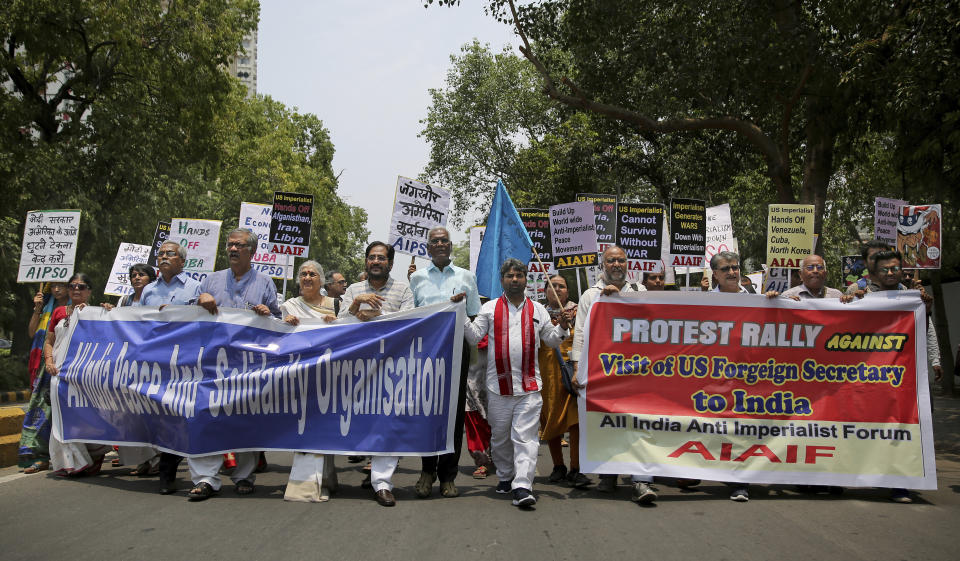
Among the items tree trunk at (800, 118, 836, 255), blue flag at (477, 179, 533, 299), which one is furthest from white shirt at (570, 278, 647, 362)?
tree trunk at (800, 118, 836, 255)

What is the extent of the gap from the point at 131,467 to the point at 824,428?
6213 millimetres

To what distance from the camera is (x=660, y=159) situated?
23781 mm

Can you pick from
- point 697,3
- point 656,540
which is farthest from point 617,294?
point 697,3

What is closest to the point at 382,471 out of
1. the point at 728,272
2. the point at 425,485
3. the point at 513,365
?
the point at 425,485

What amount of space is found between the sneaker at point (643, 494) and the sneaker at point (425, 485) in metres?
1.57

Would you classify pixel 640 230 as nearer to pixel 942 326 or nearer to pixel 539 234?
pixel 539 234

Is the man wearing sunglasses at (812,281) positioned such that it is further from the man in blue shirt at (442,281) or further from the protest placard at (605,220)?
the protest placard at (605,220)

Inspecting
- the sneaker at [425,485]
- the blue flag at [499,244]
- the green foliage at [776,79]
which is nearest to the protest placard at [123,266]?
the green foliage at [776,79]

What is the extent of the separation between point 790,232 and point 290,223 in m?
8.27

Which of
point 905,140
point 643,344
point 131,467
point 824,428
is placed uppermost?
point 905,140

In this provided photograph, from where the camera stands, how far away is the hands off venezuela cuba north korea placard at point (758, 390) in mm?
6367

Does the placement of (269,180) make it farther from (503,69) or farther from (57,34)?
(57,34)

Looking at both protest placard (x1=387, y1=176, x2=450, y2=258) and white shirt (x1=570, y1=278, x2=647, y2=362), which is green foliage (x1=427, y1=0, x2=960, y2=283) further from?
white shirt (x1=570, y1=278, x2=647, y2=362)

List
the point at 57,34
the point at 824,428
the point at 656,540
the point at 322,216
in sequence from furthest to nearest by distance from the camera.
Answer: the point at 322,216 → the point at 57,34 → the point at 824,428 → the point at 656,540
